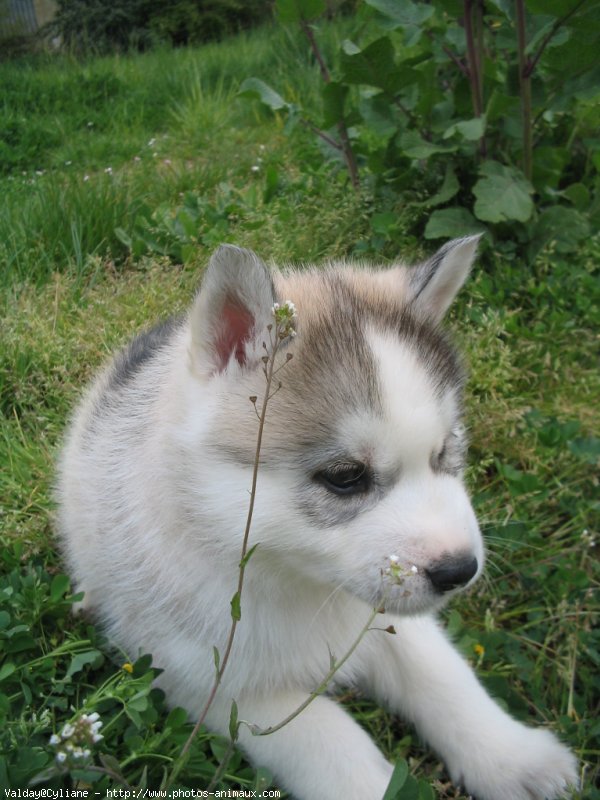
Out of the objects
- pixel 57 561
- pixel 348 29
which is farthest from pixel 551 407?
pixel 348 29

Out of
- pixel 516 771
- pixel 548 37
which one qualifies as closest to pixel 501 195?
pixel 548 37

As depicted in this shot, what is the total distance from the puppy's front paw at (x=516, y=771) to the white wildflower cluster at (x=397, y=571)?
0.76 meters

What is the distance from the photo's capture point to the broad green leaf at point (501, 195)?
3.29 metres

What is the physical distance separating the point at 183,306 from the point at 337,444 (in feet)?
6.36

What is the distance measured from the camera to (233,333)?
5.92ft

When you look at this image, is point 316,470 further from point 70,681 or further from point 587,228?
point 587,228

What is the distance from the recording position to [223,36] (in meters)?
9.42

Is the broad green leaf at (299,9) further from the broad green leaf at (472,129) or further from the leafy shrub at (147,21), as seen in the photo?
the leafy shrub at (147,21)

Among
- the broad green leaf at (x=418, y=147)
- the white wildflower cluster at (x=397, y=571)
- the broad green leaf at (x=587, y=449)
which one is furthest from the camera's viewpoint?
the broad green leaf at (x=418, y=147)

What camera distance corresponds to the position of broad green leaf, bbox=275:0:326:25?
3.46 m

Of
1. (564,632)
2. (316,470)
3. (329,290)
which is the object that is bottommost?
(564,632)

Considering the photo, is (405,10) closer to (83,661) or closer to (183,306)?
(183,306)

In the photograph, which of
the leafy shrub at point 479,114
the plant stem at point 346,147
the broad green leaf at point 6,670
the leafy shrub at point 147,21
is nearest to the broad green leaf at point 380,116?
the leafy shrub at point 479,114

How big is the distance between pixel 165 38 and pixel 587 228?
7.69 m
